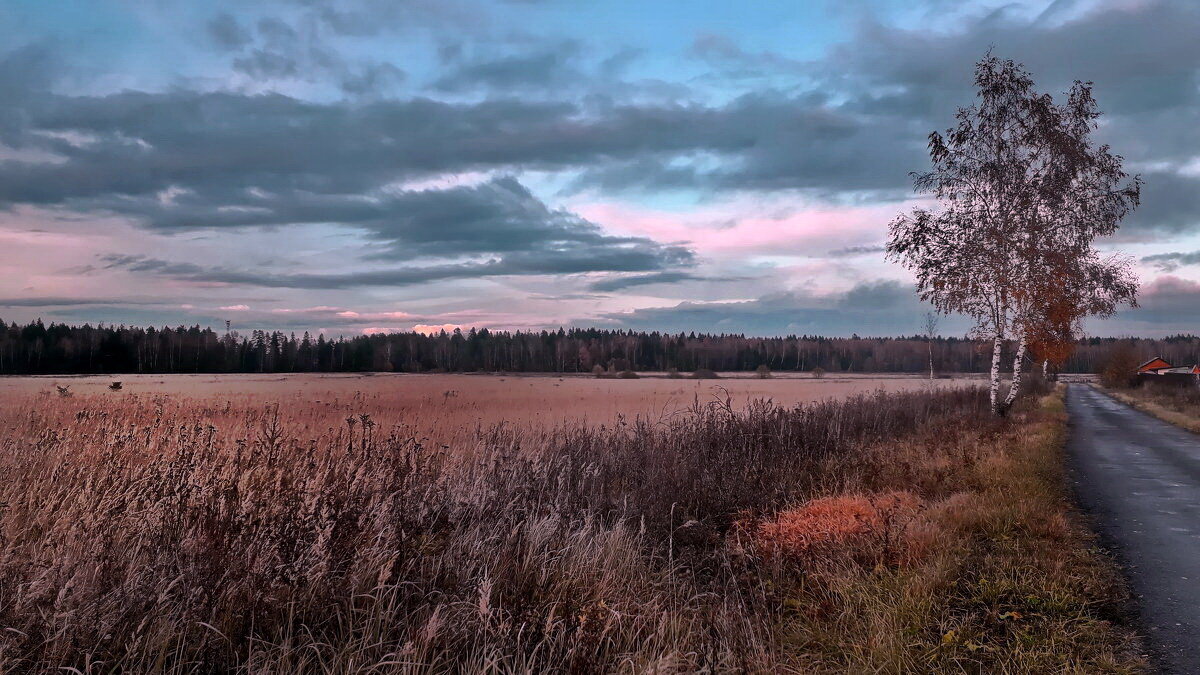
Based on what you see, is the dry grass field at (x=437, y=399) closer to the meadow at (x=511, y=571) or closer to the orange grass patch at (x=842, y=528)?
the orange grass patch at (x=842, y=528)

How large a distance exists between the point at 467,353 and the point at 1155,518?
5156 inches

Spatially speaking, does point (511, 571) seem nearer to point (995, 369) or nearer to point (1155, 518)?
point (1155, 518)

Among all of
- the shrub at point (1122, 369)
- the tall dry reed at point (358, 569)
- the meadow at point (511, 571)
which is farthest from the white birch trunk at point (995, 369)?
the shrub at point (1122, 369)

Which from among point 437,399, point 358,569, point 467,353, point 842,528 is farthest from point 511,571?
point 467,353

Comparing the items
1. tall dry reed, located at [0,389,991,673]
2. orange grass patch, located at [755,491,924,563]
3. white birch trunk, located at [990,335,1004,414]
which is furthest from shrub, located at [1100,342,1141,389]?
tall dry reed, located at [0,389,991,673]

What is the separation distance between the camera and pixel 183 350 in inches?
4269

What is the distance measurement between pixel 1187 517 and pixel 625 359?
126836 millimetres

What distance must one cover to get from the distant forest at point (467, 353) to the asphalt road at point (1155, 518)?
85447mm

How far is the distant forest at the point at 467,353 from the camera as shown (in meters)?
98.4

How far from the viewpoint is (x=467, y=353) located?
137 metres

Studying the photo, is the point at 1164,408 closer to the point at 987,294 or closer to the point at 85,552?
the point at 987,294

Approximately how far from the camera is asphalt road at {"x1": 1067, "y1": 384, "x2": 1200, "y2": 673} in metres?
5.94

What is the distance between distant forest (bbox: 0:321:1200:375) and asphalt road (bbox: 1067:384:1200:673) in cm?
8545

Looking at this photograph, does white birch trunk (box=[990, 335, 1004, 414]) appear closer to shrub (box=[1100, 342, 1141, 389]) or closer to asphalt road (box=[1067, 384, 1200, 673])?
asphalt road (box=[1067, 384, 1200, 673])
